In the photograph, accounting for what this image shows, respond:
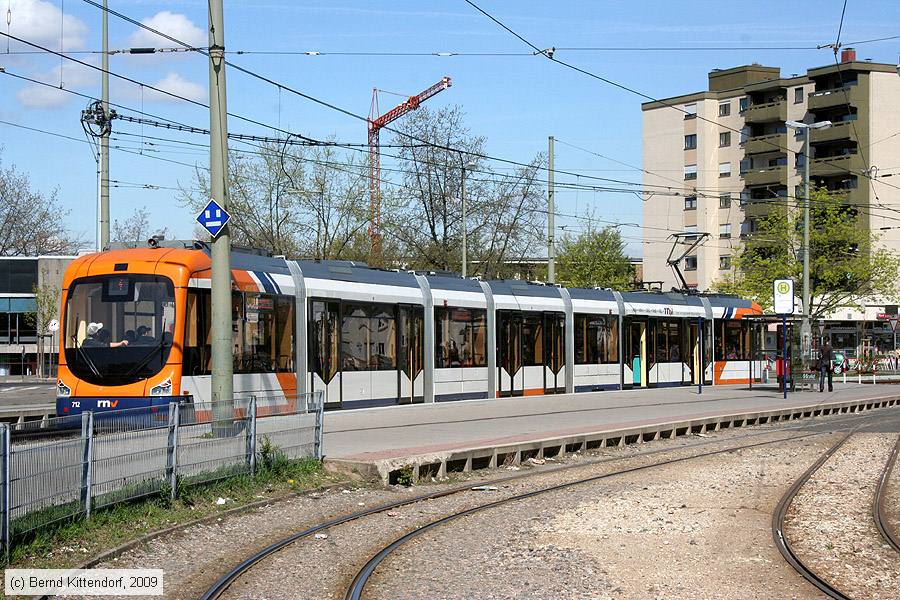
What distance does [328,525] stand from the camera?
1162 centimetres

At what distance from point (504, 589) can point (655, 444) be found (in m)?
13.2

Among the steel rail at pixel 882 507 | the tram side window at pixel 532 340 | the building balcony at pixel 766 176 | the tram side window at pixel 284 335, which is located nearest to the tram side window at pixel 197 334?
the tram side window at pixel 284 335

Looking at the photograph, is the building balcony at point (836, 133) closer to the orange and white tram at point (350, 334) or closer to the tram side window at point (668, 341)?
the orange and white tram at point (350, 334)

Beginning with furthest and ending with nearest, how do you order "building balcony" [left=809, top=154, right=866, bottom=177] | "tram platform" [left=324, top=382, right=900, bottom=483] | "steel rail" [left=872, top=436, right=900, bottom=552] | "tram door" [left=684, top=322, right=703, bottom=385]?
"building balcony" [left=809, top=154, right=866, bottom=177] < "tram door" [left=684, top=322, right=703, bottom=385] < "tram platform" [left=324, top=382, right=900, bottom=483] < "steel rail" [left=872, top=436, right=900, bottom=552]

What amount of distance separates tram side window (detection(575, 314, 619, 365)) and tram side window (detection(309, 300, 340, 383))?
36.5 ft

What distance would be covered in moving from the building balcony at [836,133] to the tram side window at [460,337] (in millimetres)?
55455

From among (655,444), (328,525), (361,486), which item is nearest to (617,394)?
(655,444)

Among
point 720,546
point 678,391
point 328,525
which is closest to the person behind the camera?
point 720,546

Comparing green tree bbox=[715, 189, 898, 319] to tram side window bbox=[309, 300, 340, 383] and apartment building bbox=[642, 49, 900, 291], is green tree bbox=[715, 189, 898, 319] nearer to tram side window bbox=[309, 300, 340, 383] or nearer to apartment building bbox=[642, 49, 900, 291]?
apartment building bbox=[642, 49, 900, 291]

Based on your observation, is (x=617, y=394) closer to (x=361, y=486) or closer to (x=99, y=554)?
(x=361, y=486)

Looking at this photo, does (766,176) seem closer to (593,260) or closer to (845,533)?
(593,260)

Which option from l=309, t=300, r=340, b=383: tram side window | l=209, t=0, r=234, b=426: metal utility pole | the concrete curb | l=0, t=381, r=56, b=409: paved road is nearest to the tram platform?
the concrete curb

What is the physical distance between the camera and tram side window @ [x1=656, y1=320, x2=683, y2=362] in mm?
36938

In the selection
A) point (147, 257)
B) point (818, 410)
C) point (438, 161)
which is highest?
point (438, 161)
